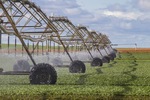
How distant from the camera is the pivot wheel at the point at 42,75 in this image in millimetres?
25703

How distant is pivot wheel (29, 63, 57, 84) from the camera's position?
25703mm

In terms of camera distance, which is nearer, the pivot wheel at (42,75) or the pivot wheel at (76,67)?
the pivot wheel at (42,75)

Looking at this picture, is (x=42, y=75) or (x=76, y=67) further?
(x=76, y=67)

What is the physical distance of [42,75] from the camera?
25734 mm

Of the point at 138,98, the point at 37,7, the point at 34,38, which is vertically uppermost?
the point at 37,7

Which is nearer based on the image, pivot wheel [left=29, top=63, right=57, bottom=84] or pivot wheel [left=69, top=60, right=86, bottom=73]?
pivot wheel [left=29, top=63, right=57, bottom=84]

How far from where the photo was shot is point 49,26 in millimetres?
30625

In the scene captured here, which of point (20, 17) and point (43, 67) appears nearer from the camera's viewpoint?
point (43, 67)

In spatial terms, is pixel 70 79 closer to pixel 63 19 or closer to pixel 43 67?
pixel 43 67

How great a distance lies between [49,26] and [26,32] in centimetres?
262

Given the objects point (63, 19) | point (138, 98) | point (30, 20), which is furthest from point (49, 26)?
point (138, 98)

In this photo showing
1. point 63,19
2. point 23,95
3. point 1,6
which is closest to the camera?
point 23,95

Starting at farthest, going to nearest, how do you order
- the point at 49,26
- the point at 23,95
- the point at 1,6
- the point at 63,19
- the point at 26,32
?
the point at 63,19
the point at 49,26
the point at 26,32
the point at 1,6
the point at 23,95

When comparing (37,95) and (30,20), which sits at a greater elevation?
(30,20)
